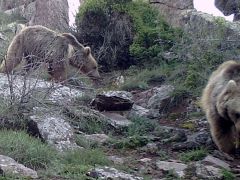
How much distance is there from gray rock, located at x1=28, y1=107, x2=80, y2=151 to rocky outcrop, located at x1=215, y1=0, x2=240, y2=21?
29.0 feet

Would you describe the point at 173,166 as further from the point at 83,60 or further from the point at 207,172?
the point at 83,60

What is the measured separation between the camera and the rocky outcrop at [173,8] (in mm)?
17172

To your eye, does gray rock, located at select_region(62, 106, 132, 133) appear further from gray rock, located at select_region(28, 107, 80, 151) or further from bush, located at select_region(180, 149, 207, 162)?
bush, located at select_region(180, 149, 207, 162)

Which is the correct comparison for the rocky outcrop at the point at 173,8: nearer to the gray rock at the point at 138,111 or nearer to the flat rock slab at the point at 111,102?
the gray rock at the point at 138,111

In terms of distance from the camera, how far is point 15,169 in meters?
6.69

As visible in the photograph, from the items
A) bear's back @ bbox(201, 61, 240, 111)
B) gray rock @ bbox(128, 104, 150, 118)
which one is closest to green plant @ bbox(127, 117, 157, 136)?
gray rock @ bbox(128, 104, 150, 118)

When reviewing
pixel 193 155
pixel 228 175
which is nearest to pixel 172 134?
pixel 193 155

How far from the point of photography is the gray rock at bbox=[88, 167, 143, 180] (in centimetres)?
701

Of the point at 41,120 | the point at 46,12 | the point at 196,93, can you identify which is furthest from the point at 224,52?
the point at 46,12

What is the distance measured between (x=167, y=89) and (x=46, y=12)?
631 cm

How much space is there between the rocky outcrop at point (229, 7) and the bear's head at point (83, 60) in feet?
15.3

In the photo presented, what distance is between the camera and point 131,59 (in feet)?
48.7

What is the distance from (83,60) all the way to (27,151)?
655 centimetres

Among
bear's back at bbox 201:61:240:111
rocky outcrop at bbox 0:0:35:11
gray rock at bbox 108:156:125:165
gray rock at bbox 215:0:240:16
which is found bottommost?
gray rock at bbox 108:156:125:165
